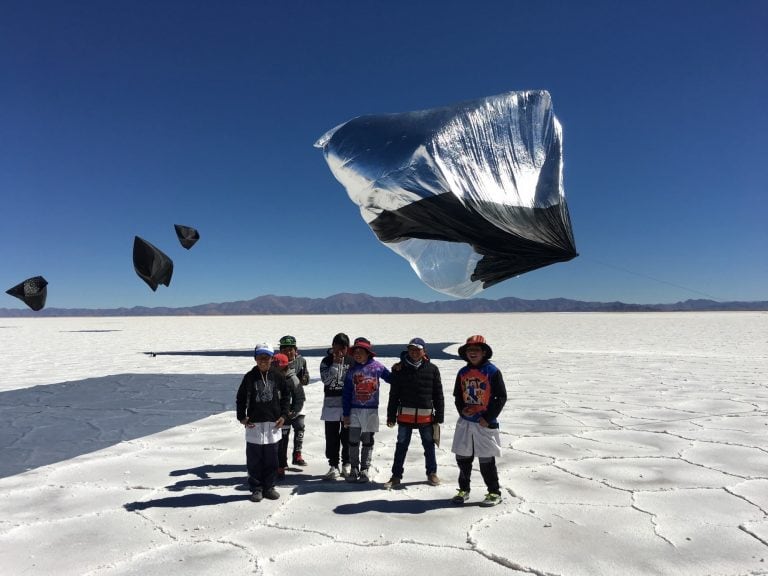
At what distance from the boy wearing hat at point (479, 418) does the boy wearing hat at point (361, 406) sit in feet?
2.55

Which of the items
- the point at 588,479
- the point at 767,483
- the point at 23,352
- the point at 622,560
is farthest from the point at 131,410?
the point at 23,352

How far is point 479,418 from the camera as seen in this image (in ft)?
12.4

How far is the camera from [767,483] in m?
4.19

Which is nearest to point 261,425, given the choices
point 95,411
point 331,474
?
point 331,474

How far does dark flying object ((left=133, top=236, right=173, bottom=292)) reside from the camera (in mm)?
11703

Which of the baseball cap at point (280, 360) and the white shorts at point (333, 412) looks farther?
the white shorts at point (333, 412)

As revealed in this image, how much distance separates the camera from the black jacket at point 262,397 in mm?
4008

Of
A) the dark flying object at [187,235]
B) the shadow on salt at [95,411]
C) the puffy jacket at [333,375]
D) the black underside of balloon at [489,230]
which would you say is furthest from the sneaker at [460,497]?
the dark flying object at [187,235]

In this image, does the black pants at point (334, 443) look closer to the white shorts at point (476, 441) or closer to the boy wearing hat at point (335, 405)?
the boy wearing hat at point (335, 405)

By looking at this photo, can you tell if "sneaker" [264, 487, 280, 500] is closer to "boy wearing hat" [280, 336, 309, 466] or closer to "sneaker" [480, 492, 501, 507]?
"boy wearing hat" [280, 336, 309, 466]

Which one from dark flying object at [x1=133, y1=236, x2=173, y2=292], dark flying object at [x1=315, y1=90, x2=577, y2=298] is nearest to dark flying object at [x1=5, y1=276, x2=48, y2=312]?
dark flying object at [x1=133, y1=236, x2=173, y2=292]

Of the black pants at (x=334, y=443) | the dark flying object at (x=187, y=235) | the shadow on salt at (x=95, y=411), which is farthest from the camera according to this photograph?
the dark flying object at (x=187, y=235)

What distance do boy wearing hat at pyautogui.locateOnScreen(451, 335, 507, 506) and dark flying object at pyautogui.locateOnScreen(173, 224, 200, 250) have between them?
29.8 ft

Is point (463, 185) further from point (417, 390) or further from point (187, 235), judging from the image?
point (187, 235)
